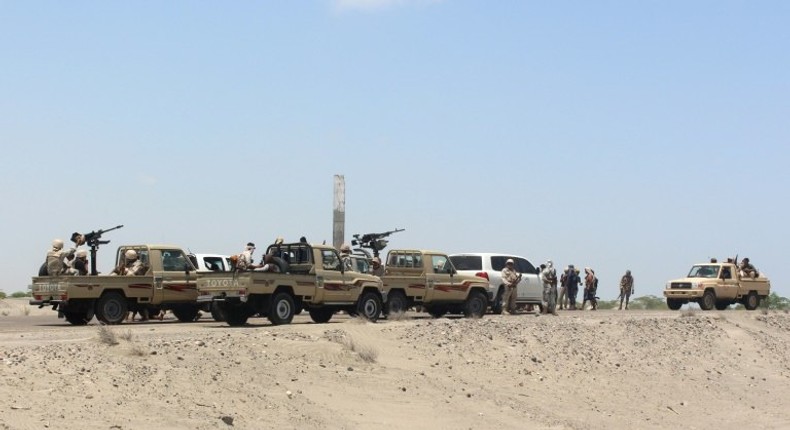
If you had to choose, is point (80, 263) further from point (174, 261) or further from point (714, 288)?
point (714, 288)

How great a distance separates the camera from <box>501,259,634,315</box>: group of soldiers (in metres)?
32.6

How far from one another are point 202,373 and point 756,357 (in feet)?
59.4

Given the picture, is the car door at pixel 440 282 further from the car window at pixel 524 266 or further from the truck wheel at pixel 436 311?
the car window at pixel 524 266

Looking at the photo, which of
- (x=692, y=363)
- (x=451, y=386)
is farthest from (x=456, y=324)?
(x=692, y=363)

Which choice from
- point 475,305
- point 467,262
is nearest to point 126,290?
point 475,305

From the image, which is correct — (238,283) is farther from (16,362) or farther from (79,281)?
(16,362)

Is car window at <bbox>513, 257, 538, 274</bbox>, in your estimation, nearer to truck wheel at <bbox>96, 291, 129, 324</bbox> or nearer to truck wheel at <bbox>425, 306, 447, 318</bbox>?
truck wheel at <bbox>425, 306, 447, 318</bbox>

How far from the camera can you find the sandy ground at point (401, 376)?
15.2 metres

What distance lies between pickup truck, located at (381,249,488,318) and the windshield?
1315 centimetres

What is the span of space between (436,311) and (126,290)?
850 cm

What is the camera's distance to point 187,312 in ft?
92.3

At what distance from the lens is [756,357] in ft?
98.7

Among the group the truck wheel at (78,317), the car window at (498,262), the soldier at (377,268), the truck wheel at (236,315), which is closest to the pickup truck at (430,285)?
the soldier at (377,268)

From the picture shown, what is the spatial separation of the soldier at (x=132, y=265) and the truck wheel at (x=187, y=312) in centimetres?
144
